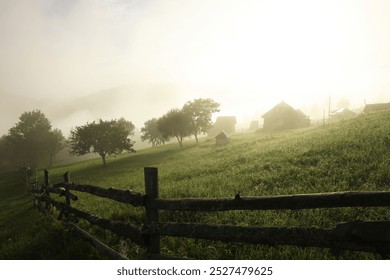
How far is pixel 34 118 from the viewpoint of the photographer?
6425 centimetres

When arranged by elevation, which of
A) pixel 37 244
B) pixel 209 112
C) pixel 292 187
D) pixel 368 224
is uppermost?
pixel 209 112

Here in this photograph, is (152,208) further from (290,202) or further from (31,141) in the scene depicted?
(31,141)

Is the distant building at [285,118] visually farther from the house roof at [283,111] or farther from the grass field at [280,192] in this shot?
the grass field at [280,192]

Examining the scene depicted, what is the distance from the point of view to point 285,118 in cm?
5650

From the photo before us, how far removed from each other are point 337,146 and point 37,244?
13.6 metres

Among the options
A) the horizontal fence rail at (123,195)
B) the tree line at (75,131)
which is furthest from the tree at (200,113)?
the horizontal fence rail at (123,195)

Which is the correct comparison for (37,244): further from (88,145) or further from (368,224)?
(88,145)

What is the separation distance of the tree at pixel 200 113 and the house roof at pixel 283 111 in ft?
38.1

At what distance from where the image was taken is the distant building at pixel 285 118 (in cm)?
5625

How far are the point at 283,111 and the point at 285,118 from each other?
152cm

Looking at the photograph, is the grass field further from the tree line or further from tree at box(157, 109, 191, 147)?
tree at box(157, 109, 191, 147)

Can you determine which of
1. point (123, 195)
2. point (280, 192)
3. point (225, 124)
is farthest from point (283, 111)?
point (123, 195)

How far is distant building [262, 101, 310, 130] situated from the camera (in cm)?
5625
